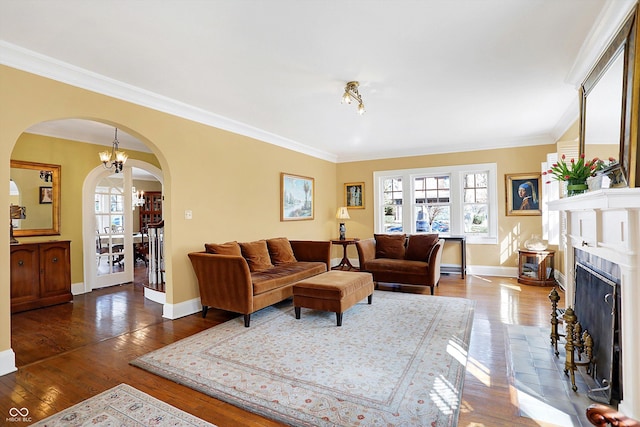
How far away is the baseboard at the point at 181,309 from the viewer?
154 inches

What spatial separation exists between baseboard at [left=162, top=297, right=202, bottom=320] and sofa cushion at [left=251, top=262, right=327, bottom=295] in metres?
0.83

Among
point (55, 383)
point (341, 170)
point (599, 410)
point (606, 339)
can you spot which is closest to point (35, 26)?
point (55, 383)

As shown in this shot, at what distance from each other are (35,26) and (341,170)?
20.0 ft

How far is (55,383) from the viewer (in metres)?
2.42

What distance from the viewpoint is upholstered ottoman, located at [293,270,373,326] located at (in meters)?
3.55

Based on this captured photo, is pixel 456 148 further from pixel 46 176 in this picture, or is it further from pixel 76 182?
pixel 46 176

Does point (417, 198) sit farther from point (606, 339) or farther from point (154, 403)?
point (154, 403)

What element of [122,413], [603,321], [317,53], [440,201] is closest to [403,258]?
[440,201]

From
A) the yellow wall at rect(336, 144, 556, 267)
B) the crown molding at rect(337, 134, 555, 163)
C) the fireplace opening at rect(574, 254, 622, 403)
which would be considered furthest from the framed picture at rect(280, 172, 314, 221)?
the fireplace opening at rect(574, 254, 622, 403)

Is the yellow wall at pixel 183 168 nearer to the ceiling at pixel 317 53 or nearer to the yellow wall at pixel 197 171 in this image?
the yellow wall at pixel 197 171

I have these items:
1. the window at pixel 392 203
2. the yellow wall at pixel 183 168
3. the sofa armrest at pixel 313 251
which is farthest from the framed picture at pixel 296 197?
the window at pixel 392 203

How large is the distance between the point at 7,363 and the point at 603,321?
447 centimetres

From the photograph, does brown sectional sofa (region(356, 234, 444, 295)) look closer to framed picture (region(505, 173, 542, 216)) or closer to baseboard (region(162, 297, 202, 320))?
framed picture (region(505, 173, 542, 216))

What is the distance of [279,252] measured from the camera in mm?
5066
